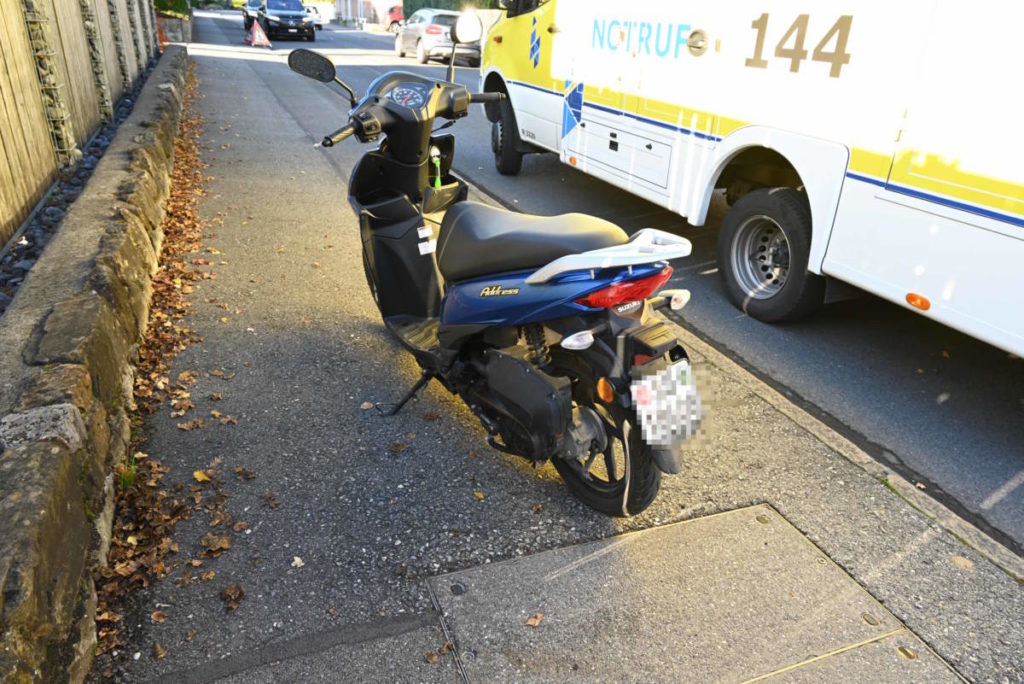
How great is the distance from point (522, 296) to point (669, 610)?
51.9 inches

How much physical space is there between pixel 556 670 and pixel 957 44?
11.1 ft

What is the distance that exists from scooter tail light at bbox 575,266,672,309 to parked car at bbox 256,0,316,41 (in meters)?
29.7

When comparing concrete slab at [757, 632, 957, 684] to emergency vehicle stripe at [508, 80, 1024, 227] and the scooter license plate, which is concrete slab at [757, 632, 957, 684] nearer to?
the scooter license plate

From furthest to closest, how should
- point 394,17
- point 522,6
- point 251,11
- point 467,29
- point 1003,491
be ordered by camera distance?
point 394,17 → point 251,11 → point 522,6 → point 467,29 → point 1003,491

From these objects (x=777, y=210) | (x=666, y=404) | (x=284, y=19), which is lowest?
(x=666, y=404)

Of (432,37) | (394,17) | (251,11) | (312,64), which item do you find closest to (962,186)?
(312,64)

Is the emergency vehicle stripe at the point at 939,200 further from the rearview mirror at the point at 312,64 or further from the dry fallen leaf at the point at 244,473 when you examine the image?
the dry fallen leaf at the point at 244,473

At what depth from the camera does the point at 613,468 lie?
3.05 metres

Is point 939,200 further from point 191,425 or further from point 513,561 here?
point 191,425

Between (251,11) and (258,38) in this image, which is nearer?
(258,38)

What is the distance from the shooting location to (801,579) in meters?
2.82

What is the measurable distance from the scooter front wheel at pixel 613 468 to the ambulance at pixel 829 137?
1997 mm

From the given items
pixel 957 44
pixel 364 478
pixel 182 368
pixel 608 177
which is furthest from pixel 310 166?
pixel 957 44

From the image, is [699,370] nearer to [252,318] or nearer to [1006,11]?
[1006,11]
